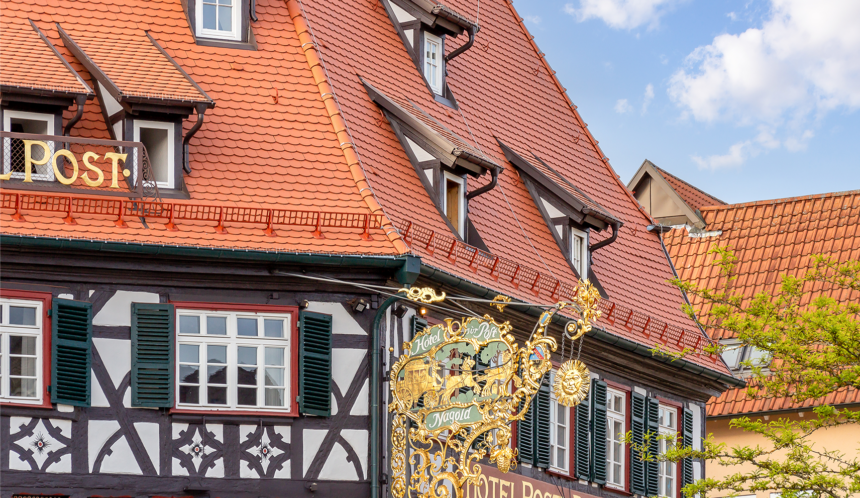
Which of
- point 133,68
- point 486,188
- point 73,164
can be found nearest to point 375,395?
point 486,188

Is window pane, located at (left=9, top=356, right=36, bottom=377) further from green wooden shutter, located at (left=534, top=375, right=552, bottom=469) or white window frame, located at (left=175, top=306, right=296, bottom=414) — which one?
green wooden shutter, located at (left=534, top=375, right=552, bottom=469)

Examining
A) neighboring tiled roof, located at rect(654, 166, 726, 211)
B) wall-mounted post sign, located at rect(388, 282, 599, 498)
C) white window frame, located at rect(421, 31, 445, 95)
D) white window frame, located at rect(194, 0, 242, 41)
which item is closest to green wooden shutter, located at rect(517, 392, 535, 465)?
wall-mounted post sign, located at rect(388, 282, 599, 498)

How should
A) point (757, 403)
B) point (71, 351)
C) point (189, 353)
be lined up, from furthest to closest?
point (757, 403)
point (189, 353)
point (71, 351)

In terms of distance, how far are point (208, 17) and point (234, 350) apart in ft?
16.0

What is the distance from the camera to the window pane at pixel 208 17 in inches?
945

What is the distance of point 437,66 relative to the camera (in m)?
27.4

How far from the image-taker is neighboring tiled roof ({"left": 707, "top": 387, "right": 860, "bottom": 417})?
108ft

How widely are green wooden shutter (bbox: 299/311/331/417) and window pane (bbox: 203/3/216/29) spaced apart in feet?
14.6

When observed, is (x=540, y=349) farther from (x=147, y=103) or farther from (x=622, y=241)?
(x=622, y=241)

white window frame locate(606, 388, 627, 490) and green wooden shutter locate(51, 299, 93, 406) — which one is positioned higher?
green wooden shutter locate(51, 299, 93, 406)

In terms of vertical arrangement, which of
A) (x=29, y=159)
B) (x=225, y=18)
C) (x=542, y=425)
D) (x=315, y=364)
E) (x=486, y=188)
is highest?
(x=225, y=18)

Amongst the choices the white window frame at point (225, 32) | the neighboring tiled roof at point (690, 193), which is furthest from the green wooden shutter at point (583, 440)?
the neighboring tiled roof at point (690, 193)

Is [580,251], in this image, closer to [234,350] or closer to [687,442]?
[687,442]

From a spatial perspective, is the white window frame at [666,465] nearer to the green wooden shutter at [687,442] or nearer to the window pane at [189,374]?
the green wooden shutter at [687,442]
